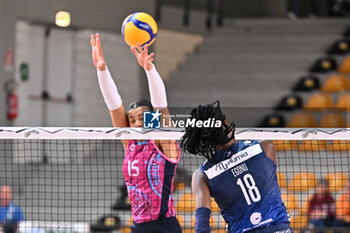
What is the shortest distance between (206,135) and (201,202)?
42 centimetres

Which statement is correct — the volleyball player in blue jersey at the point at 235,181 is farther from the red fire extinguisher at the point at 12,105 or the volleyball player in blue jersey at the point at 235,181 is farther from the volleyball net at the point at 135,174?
the red fire extinguisher at the point at 12,105

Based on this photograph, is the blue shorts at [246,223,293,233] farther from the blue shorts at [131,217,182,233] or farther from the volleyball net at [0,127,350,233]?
the blue shorts at [131,217,182,233]

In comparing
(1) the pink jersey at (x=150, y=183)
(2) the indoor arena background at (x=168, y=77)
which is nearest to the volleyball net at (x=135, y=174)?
(1) the pink jersey at (x=150, y=183)

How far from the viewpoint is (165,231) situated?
576 centimetres

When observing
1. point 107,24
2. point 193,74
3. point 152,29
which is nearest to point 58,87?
point 107,24

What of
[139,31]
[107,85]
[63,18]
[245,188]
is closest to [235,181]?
[245,188]

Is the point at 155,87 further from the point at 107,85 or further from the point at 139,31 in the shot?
the point at 139,31

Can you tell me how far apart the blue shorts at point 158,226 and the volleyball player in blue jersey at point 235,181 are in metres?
1.36

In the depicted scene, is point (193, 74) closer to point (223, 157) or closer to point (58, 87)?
point (58, 87)

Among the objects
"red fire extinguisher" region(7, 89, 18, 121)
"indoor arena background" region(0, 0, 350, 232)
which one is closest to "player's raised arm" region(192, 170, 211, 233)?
"indoor arena background" region(0, 0, 350, 232)

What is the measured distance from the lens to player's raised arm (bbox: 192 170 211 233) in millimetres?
4250

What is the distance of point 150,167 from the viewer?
19.2ft

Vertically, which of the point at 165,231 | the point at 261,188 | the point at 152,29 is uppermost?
the point at 152,29

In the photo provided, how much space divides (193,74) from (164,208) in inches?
508
